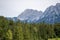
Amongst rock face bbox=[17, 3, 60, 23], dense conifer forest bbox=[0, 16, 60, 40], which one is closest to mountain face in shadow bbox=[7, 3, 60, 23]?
rock face bbox=[17, 3, 60, 23]

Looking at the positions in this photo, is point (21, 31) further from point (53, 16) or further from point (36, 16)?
point (36, 16)

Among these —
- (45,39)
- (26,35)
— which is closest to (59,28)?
(45,39)

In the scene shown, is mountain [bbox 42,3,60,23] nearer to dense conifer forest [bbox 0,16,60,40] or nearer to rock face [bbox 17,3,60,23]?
rock face [bbox 17,3,60,23]

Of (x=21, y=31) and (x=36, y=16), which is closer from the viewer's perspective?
(x=21, y=31)

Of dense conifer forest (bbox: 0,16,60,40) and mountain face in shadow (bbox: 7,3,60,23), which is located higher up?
mountain face in shadow (bbox: 7,3,60,23)

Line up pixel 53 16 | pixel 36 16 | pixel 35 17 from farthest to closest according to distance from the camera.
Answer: pixel 36 16 < pixel 53 16 < pixel 35 17

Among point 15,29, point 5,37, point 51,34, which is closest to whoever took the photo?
point 5,37

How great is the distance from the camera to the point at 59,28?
2566cm

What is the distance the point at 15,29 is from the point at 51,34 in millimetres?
9468

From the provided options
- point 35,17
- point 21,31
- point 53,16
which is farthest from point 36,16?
point 21,31

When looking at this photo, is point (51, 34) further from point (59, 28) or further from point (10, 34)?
point (10, 34)

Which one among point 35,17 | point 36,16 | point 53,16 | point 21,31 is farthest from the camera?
point 36,16

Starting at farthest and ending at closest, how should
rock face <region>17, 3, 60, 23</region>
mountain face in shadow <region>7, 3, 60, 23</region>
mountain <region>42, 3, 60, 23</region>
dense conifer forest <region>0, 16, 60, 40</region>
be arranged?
mountain <region>42, 3, 60, 23</region> < rock face <region>17, 3, 60, 23</region> < mountain face in shadow <region>7, 3, 60, 23</region> < dense conifer forest <region>0, 16, 60, 40</region>

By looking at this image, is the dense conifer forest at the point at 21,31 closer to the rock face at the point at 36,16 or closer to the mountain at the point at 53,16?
the rock face at the point at 36,16
